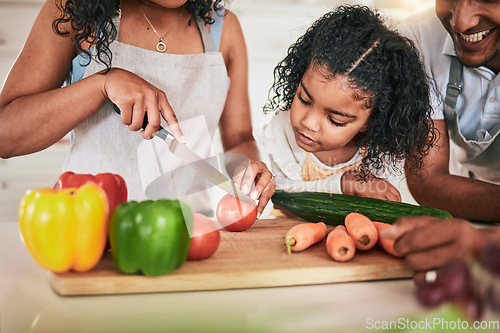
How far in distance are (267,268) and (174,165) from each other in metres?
0.66

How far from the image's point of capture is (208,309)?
713 millimetres

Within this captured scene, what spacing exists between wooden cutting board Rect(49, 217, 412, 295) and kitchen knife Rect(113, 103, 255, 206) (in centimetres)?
18

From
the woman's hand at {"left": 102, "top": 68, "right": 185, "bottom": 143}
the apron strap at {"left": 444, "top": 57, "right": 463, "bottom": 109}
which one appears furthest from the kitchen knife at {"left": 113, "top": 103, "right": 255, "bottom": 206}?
the apron strap at {"left": 444, "top": 57, "right": 463, "bottom": 109}

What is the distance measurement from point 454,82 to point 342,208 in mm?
667

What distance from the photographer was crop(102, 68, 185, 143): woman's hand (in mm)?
932

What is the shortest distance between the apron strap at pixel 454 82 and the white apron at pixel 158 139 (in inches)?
29.1

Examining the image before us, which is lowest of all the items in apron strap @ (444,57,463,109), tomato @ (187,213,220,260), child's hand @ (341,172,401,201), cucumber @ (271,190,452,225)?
child's hand @ (341,172,401,201)

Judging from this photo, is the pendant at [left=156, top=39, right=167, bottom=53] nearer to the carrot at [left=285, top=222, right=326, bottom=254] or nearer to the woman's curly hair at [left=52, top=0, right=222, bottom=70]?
the woman's curly hair at [left=52, top=0, right=222, bottom=70]

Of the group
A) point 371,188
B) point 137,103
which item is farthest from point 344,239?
point 371,188

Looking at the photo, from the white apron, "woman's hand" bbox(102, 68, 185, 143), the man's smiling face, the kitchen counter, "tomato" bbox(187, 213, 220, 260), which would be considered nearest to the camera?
the kitchen counter

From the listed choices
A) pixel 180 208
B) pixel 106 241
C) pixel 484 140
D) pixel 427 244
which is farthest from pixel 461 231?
pixel 484 140

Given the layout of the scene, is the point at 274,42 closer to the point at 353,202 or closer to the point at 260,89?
the point at 260,89

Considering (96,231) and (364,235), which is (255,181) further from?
(96,231)

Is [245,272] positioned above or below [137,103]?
below
